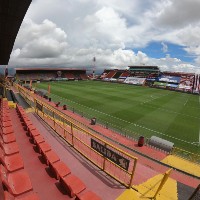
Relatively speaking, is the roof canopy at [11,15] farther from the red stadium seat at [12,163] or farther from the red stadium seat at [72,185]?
the red stadium seat at [72,185]

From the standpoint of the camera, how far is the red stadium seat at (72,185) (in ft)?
18.1

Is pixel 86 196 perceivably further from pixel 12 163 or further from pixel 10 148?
pixel 10 148

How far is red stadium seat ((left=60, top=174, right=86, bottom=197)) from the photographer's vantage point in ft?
18.1

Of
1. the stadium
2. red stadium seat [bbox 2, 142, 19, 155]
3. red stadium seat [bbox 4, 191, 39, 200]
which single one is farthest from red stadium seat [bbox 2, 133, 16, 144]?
red stadium seat [bbox 4, 191, 39, 200]

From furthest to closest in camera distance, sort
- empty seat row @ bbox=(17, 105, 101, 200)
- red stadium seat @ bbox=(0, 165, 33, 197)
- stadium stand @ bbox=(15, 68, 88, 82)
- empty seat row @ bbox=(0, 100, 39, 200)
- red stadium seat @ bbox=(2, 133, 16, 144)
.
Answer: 1. stadium stand @ bbox=(15, 68, 88, 82)
2. red stadium seat @ bbox=(2, 133, 16, 144)
3. empty seat row @ bbox=(17, 105, 101, 200)
4. red stadium seat @ bbox=(0, 165, 33, 197)
5. empty seat row @ bbox=(0, 100, 39, 200)

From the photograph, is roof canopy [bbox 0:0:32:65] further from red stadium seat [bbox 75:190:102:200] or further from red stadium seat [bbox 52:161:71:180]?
red stadium seat [bbox 75:190:102:200]

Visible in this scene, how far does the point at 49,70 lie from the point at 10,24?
90531 millimetres

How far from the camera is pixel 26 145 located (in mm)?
8641

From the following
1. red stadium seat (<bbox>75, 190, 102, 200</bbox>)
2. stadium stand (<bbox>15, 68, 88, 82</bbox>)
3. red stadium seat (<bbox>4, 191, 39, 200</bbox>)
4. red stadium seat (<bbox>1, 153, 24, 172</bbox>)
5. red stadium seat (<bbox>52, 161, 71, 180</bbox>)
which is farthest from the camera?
stadium stand (<bbox>15, 68, 88, 82</bbox>)

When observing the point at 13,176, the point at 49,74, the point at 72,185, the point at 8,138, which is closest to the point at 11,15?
the point at 8,138

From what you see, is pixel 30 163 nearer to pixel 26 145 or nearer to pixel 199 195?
pixel 26 145

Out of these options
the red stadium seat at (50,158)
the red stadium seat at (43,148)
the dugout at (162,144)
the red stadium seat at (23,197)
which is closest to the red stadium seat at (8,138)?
the red stadium seat at (43,148)

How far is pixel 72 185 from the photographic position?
5691 mm

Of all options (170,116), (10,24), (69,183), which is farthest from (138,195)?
(170,116)
